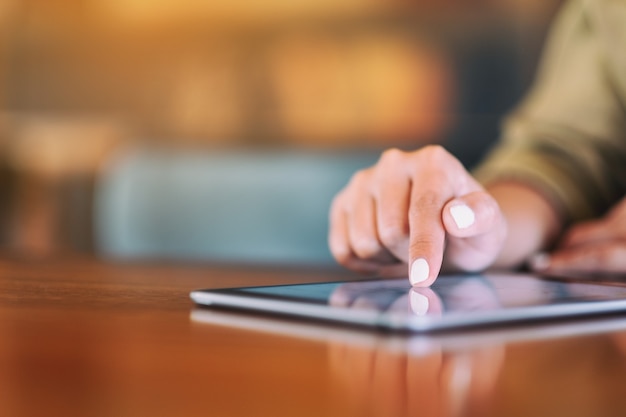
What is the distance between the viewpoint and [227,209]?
1200 mm

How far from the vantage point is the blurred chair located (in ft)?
3.86

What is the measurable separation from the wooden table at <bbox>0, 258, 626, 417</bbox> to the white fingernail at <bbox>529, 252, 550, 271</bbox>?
14.2 inches

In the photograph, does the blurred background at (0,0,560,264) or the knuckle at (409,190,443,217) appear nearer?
the knuckle at (409,190,443,217)

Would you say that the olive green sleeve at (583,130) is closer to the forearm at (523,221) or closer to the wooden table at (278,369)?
the forearm at (523,221)

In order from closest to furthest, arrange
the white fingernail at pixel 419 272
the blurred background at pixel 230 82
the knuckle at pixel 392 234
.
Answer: the white fingernail at pixel 419 272 → the knuckle at pixel 392 234 → the blurred background at pixel 230 82

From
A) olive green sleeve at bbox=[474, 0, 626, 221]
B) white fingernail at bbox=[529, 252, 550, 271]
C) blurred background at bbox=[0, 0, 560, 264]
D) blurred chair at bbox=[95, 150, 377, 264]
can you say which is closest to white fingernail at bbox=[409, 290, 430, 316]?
white fingernail at bbox=[529, 252, 550, 271]

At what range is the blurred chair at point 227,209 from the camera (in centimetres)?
118

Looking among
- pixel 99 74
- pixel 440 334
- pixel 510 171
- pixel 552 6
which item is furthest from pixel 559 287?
pixel 99 74

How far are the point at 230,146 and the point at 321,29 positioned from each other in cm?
46

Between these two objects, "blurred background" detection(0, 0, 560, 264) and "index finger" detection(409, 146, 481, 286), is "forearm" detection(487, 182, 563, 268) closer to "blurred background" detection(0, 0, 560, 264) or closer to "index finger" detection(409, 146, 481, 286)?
"index finger" detection(409, 146, 481, 286)

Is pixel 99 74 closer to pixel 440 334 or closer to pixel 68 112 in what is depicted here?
pixel 68 112

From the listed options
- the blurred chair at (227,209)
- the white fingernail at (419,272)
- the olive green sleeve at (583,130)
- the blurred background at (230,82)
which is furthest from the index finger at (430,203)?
the blurred background at (230,82)

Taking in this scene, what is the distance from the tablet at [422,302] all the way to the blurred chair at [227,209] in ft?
2.30

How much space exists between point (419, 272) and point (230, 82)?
2.26 metres
